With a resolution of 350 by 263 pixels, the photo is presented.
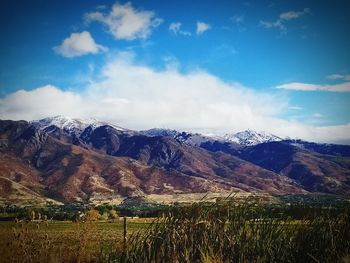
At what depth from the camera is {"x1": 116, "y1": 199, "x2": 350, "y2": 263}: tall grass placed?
12.2m

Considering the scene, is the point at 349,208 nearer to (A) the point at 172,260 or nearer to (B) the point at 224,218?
(B) the point at 224,218

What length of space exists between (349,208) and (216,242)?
16.8 ft

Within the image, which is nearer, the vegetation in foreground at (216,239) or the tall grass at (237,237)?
the vegetation in foreground at (216,239)

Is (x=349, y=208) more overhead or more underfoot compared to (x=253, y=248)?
more overhead

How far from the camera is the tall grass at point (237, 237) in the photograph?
12.2 meters

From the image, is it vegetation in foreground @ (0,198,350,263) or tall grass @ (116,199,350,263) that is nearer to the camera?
vegetation in foreground @ (0,198,350,263)

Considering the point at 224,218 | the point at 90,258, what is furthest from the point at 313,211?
the point at 90,258

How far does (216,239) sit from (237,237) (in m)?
0.66

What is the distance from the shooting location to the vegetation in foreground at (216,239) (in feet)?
38.7

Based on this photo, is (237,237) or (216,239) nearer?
(216,239)

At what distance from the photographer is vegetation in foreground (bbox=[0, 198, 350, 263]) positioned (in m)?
11.8

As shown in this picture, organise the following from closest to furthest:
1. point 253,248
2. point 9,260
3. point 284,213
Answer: point 9,260
point 253,248
point 284,213

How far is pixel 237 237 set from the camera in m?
12.6

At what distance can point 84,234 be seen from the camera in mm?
11758
